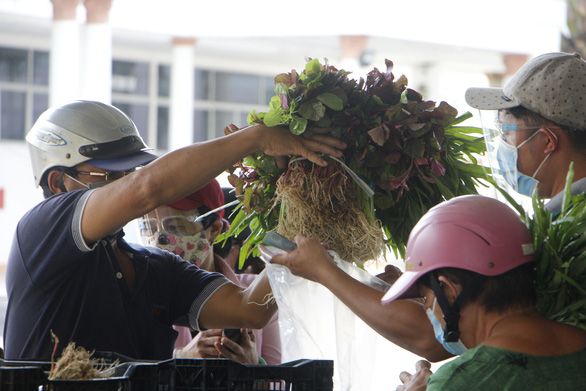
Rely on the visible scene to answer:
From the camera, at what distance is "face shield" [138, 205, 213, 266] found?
2791 millimetres

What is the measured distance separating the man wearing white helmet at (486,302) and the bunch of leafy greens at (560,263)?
29mm

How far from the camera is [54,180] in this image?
220 cm

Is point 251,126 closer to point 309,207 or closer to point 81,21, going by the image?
point 309,207

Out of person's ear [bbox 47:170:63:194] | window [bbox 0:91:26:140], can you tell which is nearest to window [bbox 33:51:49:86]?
window [bbox 0:91:26:140]

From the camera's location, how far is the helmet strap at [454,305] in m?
1.57

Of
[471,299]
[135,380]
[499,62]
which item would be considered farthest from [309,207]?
[499,62]

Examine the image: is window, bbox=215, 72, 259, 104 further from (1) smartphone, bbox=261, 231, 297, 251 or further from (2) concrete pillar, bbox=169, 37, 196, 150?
(1) smartphone, bbox=261, 231, 297, 251

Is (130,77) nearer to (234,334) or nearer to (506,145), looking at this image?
(234,334)

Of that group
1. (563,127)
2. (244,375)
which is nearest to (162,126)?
(563,127)

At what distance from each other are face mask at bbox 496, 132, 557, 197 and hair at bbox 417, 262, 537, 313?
690mm

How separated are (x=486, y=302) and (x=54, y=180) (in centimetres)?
139

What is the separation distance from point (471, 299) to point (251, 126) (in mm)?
813

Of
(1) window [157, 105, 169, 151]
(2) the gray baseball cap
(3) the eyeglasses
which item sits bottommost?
(1) window [157, 105, 169, 151]

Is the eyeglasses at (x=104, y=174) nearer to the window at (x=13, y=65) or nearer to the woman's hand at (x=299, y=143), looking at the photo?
the woman's hand at (x=299, y=143)
